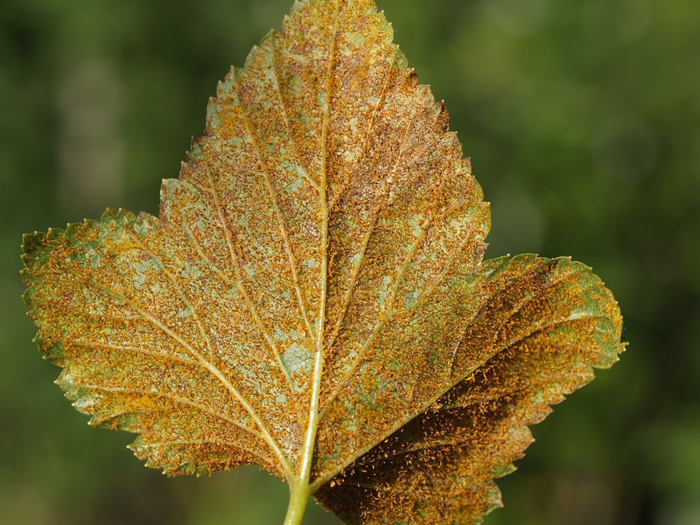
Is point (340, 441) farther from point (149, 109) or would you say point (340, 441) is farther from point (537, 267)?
point (149, 109)

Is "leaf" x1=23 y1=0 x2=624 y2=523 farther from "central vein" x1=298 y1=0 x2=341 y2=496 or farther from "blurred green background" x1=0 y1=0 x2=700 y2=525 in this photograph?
"blurred green background" x1=0 y1=0 x2=700 y2=525

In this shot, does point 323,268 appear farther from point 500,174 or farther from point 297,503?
point 500,174

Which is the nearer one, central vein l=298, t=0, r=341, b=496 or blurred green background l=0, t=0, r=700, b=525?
central vein l=298, t=0, r=341, b=496

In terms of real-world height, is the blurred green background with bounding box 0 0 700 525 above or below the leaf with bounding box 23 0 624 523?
above

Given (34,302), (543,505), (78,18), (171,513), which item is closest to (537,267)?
(34,302)

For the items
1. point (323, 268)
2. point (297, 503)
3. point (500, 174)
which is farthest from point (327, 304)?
point (500, 174)

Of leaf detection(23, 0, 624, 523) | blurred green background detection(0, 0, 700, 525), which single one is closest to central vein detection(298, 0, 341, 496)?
leaf detection(23, 0, 624, 523)
